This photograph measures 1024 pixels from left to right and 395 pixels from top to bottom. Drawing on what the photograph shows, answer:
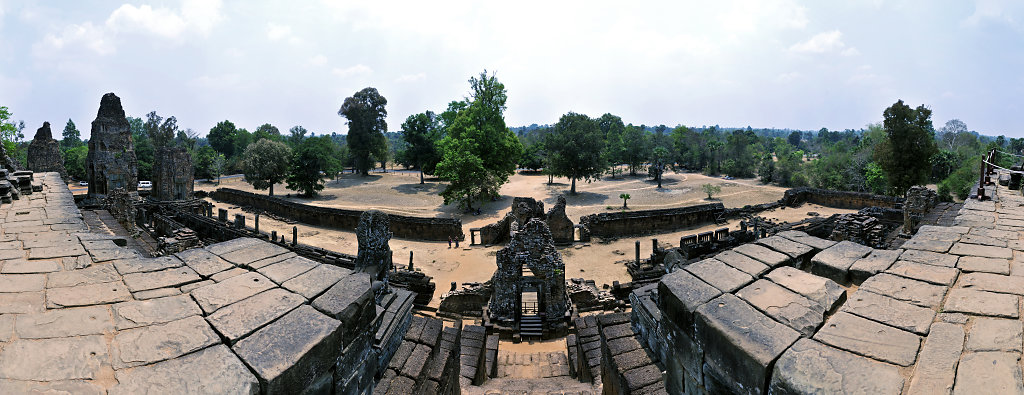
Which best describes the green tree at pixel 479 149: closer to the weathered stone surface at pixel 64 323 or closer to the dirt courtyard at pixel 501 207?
the dirt courtyard at pixel 501 207

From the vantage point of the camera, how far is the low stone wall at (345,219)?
66.4 feet

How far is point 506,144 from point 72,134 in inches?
2767

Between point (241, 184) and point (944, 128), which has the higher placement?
point (944, 128)

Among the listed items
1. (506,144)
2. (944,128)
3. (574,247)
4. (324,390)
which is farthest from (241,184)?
(944,128)

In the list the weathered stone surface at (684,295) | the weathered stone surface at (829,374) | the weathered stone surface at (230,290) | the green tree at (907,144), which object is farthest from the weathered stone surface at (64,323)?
the green tree at (907,144)

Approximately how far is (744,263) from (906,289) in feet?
3.57

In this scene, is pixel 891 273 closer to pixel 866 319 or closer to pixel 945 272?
pixel 945 272

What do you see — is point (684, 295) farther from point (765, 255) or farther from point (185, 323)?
point (185, 323)

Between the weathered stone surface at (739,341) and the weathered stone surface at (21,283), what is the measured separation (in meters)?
5.15

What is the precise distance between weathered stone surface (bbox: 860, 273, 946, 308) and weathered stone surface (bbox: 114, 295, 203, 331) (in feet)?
16.1

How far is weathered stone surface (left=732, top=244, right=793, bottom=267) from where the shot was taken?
365cm

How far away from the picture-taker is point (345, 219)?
22469 millimetres

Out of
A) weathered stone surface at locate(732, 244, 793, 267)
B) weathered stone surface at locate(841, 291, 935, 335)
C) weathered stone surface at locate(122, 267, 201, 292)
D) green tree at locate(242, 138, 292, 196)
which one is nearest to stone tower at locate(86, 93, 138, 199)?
green tree at locate(242, 138, 292, 196)

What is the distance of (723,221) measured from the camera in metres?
24.5
